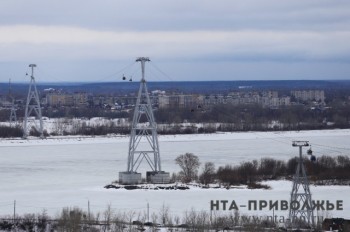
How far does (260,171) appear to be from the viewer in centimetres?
1412

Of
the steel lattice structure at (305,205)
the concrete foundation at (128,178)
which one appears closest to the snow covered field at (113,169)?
the concrete foundation at (128,178)

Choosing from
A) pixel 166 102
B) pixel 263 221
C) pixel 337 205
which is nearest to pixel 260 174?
pixel 337 205

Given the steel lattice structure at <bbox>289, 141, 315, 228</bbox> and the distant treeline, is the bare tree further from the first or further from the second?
the steel lattice structure at <bbox>289, 141, 315, 228</bbox>

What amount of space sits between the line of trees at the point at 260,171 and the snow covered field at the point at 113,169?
552 millimetres

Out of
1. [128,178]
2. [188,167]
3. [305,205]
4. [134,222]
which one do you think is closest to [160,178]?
[128,178]

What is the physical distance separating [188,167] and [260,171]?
1.23 m

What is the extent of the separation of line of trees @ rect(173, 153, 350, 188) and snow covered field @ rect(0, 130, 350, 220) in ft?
1.81

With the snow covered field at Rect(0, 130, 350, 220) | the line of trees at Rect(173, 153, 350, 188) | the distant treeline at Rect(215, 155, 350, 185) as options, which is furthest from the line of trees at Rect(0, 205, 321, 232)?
the distant treeline at Rect(215, 155, 350, 185)

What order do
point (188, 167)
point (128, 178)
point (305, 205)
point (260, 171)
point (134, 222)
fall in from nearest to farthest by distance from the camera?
point (305, 205) → point (134, 222) → point (128, 178) → point (188, 167) → point (260, 171)

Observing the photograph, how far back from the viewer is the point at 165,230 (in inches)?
334

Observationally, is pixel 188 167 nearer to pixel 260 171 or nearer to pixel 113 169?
pixel 260 171

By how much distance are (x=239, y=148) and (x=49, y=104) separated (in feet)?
116

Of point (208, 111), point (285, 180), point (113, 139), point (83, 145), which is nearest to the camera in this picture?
point (285, 180)

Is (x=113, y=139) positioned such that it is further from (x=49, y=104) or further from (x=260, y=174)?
(x=49, y=104)
